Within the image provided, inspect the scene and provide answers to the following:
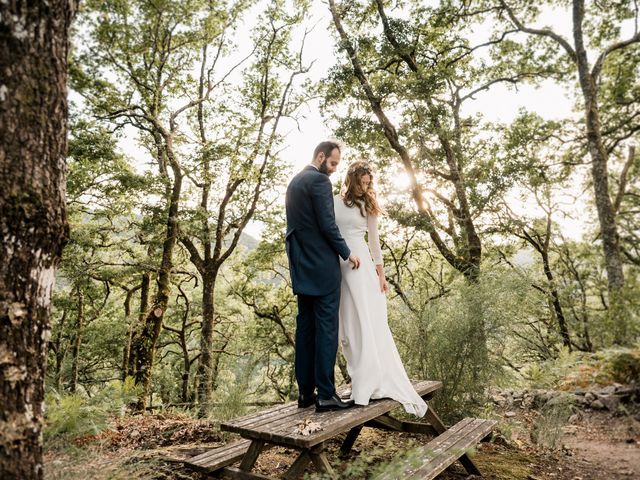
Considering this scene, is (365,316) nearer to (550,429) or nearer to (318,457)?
(318,457)

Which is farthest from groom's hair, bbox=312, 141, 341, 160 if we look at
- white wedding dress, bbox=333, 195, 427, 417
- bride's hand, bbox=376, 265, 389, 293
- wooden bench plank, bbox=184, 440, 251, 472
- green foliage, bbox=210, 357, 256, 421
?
green foliage, bbox=210, 357, 256, 421

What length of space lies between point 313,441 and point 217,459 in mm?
1185

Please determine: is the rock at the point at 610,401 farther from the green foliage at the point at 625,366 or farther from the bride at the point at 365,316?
the bride at the point at 365,316

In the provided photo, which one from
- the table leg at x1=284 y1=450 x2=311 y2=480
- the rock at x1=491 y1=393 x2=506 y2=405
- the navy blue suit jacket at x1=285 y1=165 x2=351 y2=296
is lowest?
the rock at x1=491 y1=393 x2=506 y2=405

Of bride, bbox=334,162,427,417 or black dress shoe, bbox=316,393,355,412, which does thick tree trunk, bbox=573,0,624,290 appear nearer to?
bride, bbox=334,162,427,417

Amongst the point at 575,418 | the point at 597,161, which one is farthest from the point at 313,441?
the point at 597,161

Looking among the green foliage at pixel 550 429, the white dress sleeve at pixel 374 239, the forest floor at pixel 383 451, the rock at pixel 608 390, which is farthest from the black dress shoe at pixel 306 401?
the rock at pixel 608 390

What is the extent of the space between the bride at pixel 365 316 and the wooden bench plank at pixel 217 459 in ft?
3.49

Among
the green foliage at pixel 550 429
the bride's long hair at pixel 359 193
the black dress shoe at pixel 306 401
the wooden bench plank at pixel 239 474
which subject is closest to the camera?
the wooden bench plank at pixel 239 474

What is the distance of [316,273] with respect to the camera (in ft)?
11.7

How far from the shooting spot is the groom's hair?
3822 mm

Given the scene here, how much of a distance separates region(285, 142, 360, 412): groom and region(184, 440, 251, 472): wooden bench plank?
670 mm

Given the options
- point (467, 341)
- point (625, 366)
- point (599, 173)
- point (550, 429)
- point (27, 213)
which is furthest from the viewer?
point (599, 173)

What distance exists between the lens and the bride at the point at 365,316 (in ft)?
12.5
